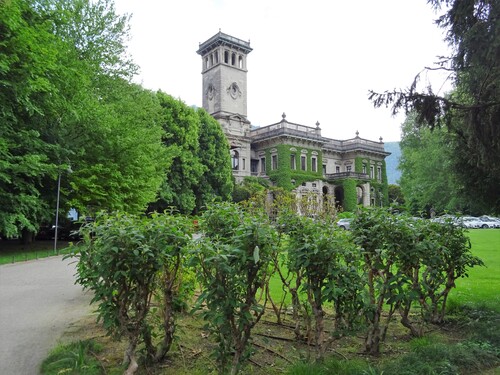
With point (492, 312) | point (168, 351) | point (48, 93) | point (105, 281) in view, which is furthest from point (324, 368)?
point (48, 93)

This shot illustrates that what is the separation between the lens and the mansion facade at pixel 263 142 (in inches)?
2021

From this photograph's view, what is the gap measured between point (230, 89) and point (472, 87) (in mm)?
49891

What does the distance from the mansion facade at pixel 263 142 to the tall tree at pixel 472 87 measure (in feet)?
141

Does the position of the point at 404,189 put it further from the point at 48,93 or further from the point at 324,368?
the point at 324,368

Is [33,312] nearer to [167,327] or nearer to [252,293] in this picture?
[167,327]

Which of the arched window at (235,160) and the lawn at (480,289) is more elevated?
the arched window at (235,160)

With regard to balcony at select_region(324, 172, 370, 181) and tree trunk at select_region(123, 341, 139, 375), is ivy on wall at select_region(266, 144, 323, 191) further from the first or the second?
tree trunk at select_region(123, 341, 139, 375)

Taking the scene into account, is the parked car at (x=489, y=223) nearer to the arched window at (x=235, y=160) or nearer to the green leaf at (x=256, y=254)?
the arched window at (x=235, y=160)

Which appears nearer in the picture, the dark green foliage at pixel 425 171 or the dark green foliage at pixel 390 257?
the dark green foliage at pixel 390 257

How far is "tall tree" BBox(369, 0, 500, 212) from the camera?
17.1ft

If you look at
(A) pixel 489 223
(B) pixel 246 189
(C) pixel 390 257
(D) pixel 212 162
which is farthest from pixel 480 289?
(A) pixel 489 223

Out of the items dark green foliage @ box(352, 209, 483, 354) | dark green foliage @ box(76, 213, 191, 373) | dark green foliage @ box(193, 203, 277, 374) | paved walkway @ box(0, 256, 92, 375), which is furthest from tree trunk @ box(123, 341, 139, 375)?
dark green foliage @ box(352, 209, 483, 354)

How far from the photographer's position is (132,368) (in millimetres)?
3719

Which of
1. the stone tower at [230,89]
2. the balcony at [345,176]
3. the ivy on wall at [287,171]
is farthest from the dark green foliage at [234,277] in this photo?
the balcony at [345,176]
